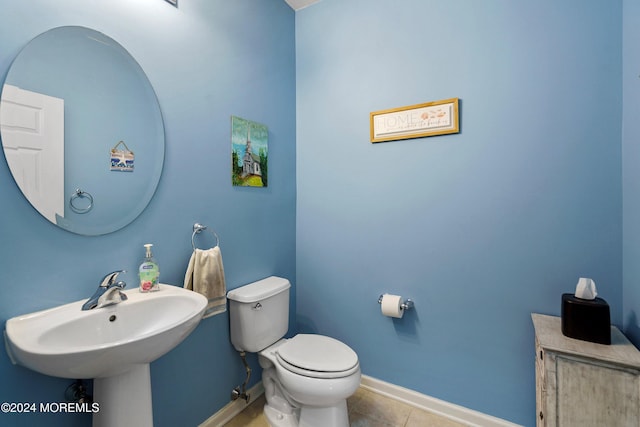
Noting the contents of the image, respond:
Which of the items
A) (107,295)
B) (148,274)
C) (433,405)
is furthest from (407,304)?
(107,295)

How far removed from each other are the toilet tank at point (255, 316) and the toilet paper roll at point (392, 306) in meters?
0.63

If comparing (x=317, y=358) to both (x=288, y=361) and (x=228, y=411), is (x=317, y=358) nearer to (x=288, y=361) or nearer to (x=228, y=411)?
(x=288, y=361)

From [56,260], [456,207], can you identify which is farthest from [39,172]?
[456,207]

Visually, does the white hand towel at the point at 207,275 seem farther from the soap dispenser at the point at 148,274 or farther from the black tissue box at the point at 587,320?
the black tissue box at the point at 587,320

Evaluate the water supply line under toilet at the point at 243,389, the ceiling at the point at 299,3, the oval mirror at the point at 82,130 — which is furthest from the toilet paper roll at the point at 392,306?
the ceiling at the point at 299,3

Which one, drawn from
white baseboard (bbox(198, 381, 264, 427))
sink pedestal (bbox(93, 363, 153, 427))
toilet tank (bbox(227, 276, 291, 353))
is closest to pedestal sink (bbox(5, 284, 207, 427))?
sink pedestal (bbox(93, 363, 153, 427))

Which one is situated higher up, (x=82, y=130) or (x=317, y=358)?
(x=82, y=130)

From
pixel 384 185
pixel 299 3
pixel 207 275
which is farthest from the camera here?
pixel 299 3

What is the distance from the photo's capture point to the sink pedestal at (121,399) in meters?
0.94

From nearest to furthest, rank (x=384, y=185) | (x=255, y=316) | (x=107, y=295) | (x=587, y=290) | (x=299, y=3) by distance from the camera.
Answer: (x=107, y=295), (x=587, y=290), (x=255, y=316), (x=384, y=185), (x=299, y=3)

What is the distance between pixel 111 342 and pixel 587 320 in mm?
1725

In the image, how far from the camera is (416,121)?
165 centimetres

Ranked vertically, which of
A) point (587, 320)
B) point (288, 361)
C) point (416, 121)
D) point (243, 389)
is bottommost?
point (243, 389)

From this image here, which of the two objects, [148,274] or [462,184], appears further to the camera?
[462,184]
